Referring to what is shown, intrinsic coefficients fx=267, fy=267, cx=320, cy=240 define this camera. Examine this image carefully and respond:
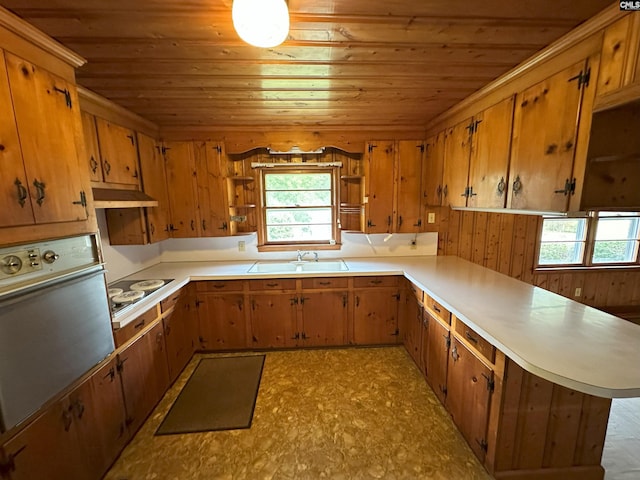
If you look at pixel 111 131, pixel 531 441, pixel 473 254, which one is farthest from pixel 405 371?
pixel 111 131

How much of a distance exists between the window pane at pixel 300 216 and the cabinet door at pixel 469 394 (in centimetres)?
190

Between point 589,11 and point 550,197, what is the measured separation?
82 cm

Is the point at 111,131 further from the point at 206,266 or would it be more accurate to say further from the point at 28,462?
the point at 28,462

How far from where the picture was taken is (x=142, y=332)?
1922mm

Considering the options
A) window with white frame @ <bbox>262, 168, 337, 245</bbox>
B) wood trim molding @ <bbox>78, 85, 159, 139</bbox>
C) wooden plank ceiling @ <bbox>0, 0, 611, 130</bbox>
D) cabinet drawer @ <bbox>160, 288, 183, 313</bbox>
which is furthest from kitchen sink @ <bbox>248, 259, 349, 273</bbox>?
wood trim molding @ <bbox>78, 85, 159, 139</bbox>

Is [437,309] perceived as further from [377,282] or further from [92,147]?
[92,147]

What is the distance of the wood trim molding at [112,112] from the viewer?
1.82 meters

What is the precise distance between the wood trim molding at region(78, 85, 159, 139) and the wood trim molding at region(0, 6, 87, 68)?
48 cm

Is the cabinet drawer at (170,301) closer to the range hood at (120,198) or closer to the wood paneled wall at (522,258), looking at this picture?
the range hood at (120,198)

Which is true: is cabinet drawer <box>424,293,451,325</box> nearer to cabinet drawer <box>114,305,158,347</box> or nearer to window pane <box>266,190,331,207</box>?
window pane <box>266,190,331,207</box>

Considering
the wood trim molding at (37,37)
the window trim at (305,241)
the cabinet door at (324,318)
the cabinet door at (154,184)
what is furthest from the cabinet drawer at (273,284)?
the wood trim molding at (37,37)

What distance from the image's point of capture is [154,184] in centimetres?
260

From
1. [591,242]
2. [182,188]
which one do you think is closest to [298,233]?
[182,188]

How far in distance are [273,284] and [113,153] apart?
172cm
